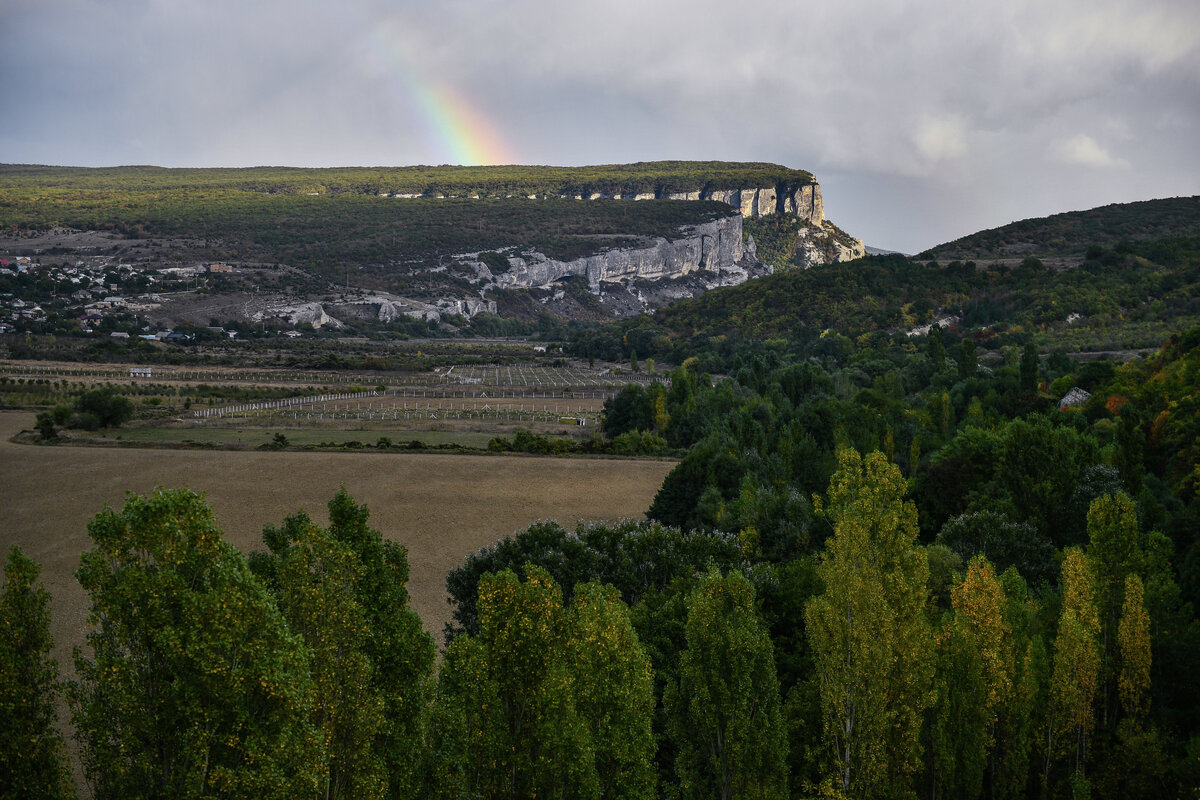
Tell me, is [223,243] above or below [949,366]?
above

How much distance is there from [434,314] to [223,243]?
4367cm

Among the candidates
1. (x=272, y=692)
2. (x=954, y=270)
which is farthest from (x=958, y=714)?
(x=954, y=270)

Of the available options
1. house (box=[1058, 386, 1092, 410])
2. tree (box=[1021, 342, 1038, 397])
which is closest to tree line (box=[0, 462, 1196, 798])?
house (box=[1058, 386, 1092, 410])

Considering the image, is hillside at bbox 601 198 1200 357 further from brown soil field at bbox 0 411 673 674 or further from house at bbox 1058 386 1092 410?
brown soil field at bbox 0 411 673 674

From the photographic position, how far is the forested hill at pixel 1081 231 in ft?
410

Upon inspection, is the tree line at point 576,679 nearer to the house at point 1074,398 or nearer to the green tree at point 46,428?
the house at point 1074,398

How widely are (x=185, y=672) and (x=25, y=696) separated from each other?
169 cm

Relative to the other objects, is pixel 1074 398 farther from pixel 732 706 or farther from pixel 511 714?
pixel 511 714

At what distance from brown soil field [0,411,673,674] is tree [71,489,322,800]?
1511 centimetres

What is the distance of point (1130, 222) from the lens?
131m

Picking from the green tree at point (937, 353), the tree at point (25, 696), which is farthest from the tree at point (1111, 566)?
the green tree at point (937, 353)

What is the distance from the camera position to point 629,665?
12445 millimetres

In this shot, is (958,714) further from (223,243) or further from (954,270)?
(223,243)

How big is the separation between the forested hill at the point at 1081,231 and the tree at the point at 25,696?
13012 centimetres
